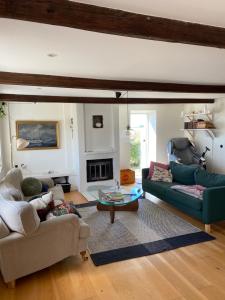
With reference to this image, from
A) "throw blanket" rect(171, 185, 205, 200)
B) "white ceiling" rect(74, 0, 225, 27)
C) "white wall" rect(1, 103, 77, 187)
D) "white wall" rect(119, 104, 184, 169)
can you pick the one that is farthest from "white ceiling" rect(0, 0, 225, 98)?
"white wall" rect(119, 104, 184, 169)

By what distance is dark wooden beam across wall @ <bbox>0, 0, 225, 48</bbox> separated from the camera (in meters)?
1.39

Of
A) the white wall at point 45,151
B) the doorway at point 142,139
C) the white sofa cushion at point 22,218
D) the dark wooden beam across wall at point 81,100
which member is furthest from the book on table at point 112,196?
the doorway at point 142,139

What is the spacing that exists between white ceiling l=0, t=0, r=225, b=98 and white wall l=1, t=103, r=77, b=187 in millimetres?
2795

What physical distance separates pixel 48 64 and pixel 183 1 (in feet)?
5.68

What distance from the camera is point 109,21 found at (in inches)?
61.3

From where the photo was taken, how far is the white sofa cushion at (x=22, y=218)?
2402 mm

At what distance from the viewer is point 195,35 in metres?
1.77

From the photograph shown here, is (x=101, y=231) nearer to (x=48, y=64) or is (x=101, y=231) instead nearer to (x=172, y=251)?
(x=172, y=251)

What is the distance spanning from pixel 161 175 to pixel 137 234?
67.0 inches

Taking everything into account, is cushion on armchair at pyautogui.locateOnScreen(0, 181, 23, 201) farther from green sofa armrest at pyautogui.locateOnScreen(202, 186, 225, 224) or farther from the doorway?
the doorway

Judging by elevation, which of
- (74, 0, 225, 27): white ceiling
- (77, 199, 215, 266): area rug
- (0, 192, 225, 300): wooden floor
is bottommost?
(0, 192, 225, 300): wooden floor

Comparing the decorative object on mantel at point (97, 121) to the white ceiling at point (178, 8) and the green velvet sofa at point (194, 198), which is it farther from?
the white ceiling at point (178, 8)

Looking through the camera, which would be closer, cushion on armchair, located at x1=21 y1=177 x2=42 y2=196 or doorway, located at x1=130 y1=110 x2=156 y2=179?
cushion on armchair, located at x1=21 y1=177 x2=42 y2=196

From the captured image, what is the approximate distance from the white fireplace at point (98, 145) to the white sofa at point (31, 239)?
3097 mm
